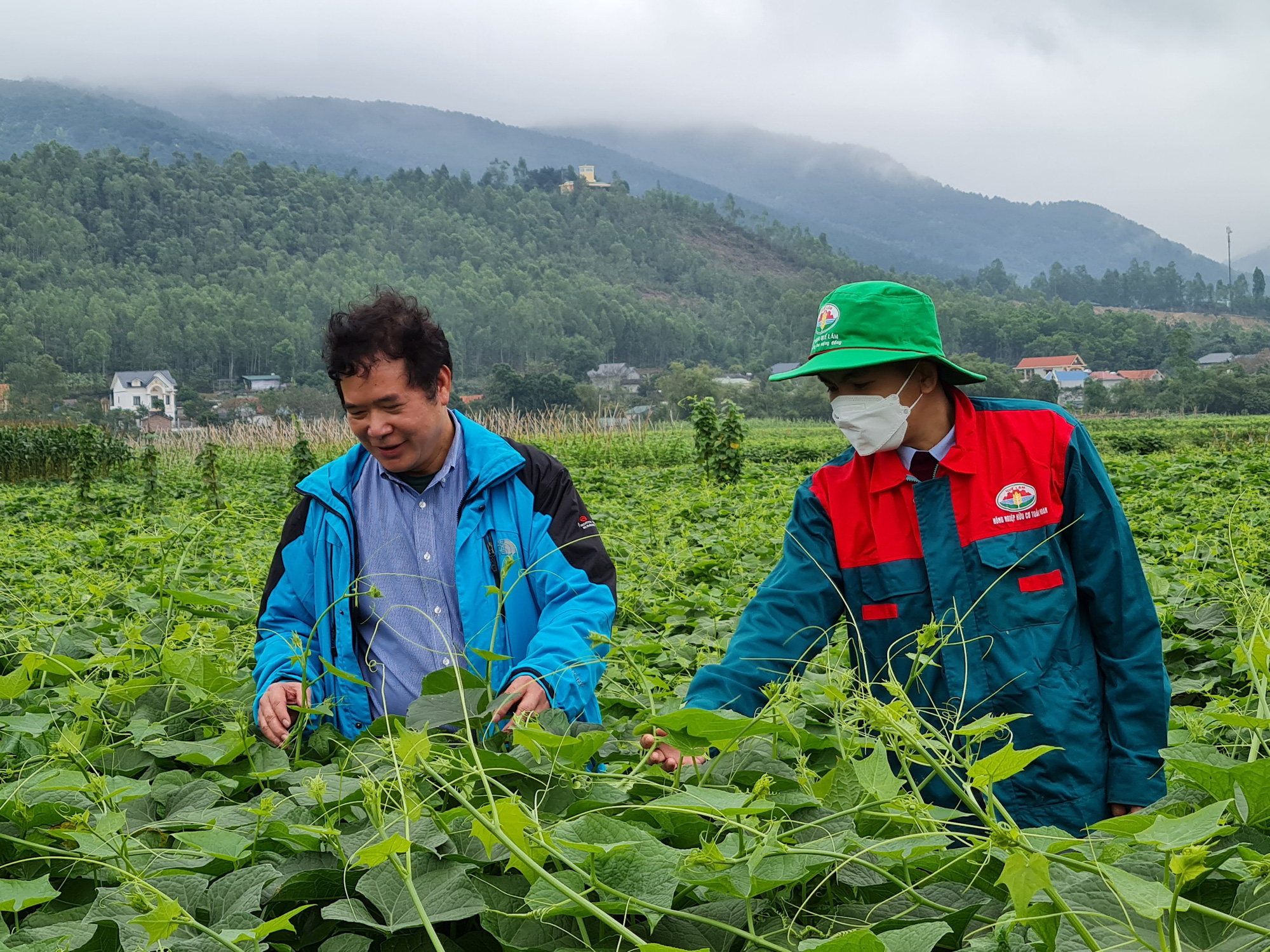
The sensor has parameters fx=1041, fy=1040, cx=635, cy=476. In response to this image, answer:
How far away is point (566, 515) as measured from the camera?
2.46 meters

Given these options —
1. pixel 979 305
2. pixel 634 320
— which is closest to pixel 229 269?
pixel 634 320

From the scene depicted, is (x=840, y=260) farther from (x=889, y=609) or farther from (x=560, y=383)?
(x=889, y=609)

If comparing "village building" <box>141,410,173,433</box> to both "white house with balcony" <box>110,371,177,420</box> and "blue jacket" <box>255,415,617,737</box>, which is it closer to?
"white house with balcony" <box>110,371,177,420</box>

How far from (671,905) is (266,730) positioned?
1.04 metres

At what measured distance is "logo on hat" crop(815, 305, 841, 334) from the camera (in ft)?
7.24

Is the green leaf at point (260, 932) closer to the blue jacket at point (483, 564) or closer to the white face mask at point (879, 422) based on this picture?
the blue jacket at point (483, 564)

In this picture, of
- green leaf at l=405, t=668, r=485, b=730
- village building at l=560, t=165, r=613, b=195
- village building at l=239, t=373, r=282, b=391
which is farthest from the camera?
village building at l=560, t=165, r=613, b=195

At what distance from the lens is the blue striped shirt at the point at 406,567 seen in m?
2.40

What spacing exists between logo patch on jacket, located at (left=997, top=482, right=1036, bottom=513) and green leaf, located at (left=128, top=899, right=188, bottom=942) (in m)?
1.73

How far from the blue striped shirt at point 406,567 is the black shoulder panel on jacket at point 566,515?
7.1 inches

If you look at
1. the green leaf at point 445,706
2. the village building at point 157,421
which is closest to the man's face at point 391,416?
the green leaf at point 445,706

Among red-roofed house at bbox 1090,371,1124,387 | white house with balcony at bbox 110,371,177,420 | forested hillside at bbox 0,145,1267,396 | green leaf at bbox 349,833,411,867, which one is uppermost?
forested hillside at bbox 0,145,1267,396

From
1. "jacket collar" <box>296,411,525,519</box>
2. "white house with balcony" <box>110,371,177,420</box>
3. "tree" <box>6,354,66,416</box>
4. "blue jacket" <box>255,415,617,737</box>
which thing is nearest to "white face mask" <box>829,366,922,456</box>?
"blue jacket" <box>255,415,617,737</box>

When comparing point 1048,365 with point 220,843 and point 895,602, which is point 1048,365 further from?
point 220,843
